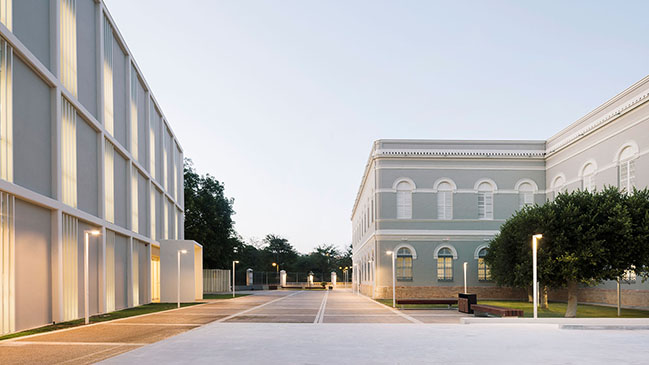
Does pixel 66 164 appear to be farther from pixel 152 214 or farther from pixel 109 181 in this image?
pixel 152 214

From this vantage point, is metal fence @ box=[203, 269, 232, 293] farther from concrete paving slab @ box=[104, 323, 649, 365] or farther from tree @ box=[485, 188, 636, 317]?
concrete paving slab @ box=[104, 323, 649, 365]

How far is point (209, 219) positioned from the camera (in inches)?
2665

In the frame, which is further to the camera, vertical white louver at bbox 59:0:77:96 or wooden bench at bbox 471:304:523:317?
vertical white louver at bbox 59:0:77:96

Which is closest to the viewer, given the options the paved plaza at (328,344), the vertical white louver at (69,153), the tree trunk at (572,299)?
the paved plaza at (328,344)

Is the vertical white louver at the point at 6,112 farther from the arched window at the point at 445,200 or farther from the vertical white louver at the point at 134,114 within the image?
the arched window at the point at 445,200

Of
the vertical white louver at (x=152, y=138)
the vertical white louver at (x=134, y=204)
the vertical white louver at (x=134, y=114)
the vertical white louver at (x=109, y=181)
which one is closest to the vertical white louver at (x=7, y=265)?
the vertical white louver at (x=109, y=181)

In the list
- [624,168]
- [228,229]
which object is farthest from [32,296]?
[228,229]

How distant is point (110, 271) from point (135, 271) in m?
5.93

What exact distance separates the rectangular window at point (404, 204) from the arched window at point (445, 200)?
88.5 inches

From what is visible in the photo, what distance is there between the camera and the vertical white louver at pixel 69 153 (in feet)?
75.0

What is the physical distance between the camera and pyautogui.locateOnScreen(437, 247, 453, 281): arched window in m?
45.3

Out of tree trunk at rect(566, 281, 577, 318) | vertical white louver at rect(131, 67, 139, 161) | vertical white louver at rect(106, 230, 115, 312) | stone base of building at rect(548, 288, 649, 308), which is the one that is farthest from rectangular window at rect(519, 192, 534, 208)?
vertical white louver at rect(106, 230, 115, 312)

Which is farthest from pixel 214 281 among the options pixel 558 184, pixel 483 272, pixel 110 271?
pixel 558 184

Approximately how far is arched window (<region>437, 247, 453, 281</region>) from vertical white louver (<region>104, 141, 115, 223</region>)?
25138 mm
